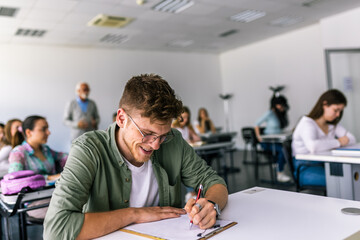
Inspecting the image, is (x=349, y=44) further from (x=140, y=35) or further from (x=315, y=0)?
(x=140, y=35)

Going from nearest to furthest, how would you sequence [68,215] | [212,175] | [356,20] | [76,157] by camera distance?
[68,215]
[76,157]
[212,175]
[356,20]

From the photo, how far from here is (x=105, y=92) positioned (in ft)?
27.1

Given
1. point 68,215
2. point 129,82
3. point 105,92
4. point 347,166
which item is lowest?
point 347,166

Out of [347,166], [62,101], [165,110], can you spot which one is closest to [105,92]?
[62,101]

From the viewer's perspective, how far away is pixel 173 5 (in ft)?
18.0

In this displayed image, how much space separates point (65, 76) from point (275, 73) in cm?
538

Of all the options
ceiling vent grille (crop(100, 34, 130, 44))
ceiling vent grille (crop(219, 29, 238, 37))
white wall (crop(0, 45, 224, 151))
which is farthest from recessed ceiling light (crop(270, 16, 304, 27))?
ceiling vent grille (crop(100, 34, 130, 44))

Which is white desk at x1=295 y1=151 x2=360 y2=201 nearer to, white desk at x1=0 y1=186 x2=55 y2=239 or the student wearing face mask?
white desk at x1=0 y1=186 x2=55 y2=239

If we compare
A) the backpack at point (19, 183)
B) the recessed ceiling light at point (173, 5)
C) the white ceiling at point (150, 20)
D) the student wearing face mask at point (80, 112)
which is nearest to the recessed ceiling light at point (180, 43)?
the white ceiling at point (150, 20)

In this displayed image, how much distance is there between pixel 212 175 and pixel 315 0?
17.6 feet

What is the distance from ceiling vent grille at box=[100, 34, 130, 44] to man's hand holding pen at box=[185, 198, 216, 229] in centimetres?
653

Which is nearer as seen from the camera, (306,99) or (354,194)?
(354,194)

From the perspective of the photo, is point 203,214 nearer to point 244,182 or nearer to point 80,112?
point 244,182

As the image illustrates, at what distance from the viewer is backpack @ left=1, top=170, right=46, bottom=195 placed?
1987 millimetres
